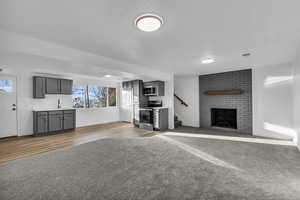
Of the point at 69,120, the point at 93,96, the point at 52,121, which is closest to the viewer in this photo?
the point at 52,121

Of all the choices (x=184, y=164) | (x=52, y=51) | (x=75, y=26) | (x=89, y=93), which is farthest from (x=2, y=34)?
(x=89, y=93)

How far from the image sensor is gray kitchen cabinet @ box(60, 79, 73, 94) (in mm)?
5305

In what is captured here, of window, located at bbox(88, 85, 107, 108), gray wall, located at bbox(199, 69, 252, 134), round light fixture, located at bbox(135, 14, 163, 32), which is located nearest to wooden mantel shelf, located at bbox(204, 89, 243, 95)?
gray wall, located at bbox(199, 69, 252, 134)

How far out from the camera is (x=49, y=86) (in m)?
4.96

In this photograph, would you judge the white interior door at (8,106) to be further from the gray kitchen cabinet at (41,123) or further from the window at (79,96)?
the window at (79,96)

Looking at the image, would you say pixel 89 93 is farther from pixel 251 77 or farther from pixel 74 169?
pixel 251 77

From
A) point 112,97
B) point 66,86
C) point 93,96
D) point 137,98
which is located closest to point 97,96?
point 93,96

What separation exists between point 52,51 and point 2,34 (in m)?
0.63

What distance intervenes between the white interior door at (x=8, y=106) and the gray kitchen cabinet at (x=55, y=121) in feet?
3.37

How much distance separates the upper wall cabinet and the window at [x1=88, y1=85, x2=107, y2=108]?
3.82 ft

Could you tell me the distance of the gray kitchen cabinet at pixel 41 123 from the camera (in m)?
4.47

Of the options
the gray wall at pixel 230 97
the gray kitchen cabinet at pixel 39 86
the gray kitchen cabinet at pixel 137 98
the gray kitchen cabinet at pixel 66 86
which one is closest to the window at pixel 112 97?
the gray kitchen cabinet at pixel 137 98

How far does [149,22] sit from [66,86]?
5.02 m

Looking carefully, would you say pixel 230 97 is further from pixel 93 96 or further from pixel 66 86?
pixel 66 86
